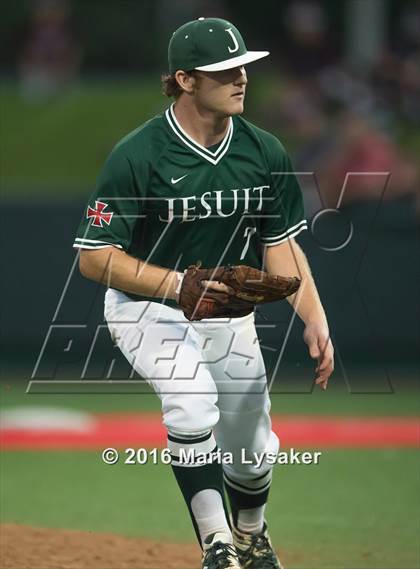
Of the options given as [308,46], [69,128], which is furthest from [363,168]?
[69,128]

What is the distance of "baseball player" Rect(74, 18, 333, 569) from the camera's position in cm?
A: 539

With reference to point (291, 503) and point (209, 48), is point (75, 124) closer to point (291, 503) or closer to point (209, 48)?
point (291, 503)

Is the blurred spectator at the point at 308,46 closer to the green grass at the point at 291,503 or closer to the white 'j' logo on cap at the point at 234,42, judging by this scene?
the green grass at the point at 291,503

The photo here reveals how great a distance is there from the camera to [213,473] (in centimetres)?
547

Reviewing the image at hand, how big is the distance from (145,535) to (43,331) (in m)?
5.92

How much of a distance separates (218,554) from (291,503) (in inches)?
105

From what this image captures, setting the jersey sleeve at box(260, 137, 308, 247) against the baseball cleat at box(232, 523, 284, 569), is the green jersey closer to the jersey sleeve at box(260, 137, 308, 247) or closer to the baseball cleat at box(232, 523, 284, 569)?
the jersey sleeve at box(260, 137, 308, 247)

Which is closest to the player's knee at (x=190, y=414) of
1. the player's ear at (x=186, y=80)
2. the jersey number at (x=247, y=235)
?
the jersey number at (x=247, y=235)

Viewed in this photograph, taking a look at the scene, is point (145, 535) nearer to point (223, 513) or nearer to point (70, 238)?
point (223, 513)

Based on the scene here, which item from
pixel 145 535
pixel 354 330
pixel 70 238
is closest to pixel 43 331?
pixel 70 238

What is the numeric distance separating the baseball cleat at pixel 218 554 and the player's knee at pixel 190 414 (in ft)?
1.58

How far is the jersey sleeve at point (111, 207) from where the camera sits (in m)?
5.45

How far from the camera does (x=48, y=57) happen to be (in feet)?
58.3

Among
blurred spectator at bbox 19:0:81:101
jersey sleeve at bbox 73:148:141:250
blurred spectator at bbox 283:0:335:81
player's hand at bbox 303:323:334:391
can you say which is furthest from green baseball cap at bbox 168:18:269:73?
blurred spectator at bbox 19:0:81:101
